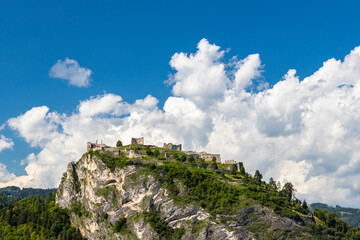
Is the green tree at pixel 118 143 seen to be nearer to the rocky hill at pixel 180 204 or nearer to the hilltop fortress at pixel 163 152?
the hilltop fortress at pixel 163 152

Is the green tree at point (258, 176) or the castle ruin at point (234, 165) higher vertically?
the castle ruin at point (234, 165)

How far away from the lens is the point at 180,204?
135 metres

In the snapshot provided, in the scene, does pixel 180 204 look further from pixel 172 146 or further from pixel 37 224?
pixel 37 224

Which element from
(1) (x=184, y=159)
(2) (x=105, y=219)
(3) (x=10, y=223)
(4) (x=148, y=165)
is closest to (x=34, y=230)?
(3) (x=10, y=223)

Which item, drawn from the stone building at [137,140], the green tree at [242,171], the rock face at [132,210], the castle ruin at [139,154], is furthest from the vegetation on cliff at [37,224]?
the green tree at [242,171]

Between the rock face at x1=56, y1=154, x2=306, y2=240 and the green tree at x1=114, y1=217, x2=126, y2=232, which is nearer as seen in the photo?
the rock face at x1=56, y1=154, x2=306, y2=240

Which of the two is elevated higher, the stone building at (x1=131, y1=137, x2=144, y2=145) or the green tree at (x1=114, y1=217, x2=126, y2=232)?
the stone building at (x1=131, y1=137, x2=144, y2=145)

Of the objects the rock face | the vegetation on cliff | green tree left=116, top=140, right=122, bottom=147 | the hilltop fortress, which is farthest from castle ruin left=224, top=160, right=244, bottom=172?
the vegetation on cliff

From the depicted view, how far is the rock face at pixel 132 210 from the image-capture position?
125375 mm

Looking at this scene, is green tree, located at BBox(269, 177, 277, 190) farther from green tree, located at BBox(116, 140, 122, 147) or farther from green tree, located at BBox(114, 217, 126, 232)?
green tree, located at BBox(116, 140, 122, 147)

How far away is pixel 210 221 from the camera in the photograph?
128 m

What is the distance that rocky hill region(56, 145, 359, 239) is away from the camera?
125188mm

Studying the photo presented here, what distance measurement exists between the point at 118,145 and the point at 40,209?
51.0 m

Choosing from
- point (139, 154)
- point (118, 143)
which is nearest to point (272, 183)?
point (139, 154)
